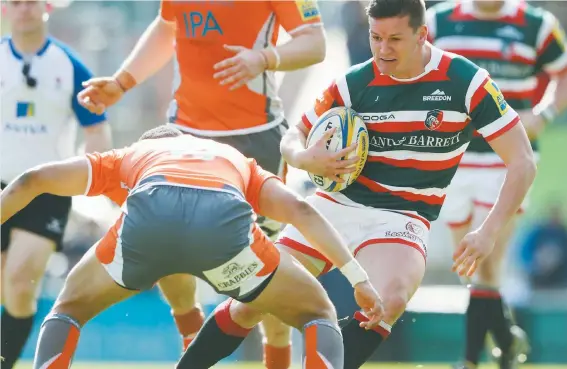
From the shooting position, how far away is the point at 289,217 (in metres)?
4.85

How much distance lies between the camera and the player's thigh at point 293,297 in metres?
4.86

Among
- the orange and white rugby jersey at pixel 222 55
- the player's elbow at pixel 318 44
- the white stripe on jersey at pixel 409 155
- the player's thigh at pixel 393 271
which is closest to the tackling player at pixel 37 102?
the orange and white rugby jersey at pixel 222 55

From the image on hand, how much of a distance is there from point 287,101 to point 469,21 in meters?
6.19

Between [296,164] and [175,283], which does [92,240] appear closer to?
[175,283]

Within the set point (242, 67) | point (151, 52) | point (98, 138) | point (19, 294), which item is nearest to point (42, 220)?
point (19, 294)

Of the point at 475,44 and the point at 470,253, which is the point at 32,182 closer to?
the point at 470,253

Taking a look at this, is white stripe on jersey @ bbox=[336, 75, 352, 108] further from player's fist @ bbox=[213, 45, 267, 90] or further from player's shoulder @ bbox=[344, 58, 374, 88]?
player's fist @ bbox=[213, 45, 267, 90]

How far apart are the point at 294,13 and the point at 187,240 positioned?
2.05m

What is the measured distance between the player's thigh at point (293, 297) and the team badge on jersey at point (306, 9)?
5.95ft

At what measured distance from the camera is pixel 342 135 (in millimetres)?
5434

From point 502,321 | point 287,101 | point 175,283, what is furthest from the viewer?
point 287,101


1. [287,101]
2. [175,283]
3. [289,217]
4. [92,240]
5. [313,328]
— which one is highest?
[289,217]

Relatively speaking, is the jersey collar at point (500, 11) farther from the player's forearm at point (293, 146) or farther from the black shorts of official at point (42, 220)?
the black shorts of official at point (42, 220)

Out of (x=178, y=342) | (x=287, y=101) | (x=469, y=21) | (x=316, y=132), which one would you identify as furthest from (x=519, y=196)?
(x=287, y=101)
